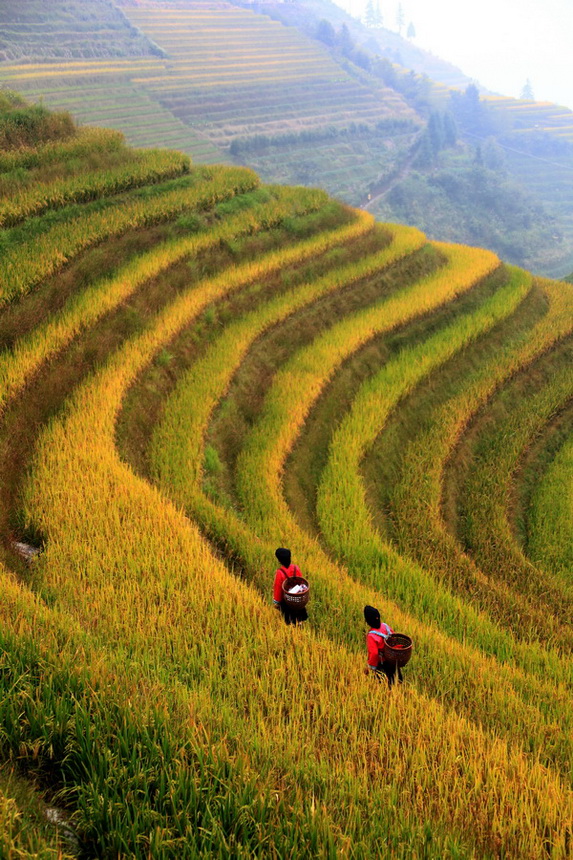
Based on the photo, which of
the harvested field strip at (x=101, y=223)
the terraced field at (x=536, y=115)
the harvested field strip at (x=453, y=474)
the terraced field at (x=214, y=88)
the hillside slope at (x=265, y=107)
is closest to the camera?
the harvested field strip at (x=453, y=474)

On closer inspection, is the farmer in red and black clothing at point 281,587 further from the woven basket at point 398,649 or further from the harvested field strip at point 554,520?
the harvested field strip at point 554,520

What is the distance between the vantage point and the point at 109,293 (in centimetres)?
984

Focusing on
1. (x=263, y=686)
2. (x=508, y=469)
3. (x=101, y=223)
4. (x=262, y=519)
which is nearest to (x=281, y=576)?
(x=263, y=686)

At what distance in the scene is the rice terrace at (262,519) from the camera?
287 centimetres

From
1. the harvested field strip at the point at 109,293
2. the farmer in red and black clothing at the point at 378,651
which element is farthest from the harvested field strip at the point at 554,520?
the harvested field strip at the point at 109,293

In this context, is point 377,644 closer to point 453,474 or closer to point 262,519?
point 262,519

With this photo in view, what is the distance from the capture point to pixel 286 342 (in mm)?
11398

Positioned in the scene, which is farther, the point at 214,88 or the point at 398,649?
the point at 214,88

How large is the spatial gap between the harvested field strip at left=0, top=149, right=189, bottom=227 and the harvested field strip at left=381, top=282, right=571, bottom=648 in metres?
8.06

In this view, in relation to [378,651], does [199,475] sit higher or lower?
lower

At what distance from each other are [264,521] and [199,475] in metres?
1.04

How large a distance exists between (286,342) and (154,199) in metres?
4.80

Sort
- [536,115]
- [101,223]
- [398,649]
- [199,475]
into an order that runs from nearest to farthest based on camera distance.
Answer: [398,649] < [199,475] < [101,223] < [536,115]

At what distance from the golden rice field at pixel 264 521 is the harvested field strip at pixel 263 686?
0.8 inches
